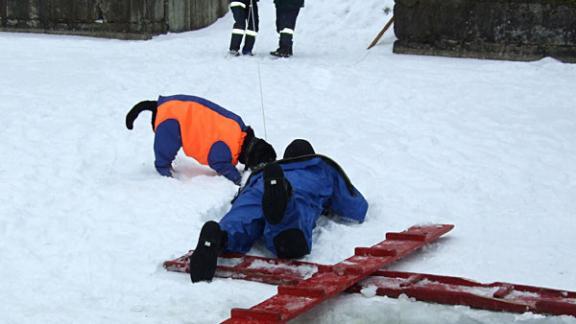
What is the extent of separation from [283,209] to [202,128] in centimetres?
171

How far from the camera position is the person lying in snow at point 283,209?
4.56 m

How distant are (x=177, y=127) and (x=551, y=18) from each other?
5.76m

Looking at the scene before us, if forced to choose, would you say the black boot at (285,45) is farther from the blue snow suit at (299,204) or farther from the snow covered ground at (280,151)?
the blue snow suit at (299,204)

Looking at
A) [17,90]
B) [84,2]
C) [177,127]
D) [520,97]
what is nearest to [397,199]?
[177,127]

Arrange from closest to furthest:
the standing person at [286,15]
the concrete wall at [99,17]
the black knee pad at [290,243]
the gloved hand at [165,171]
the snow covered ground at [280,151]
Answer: the snow covered ground at [280,151]
the black knee pad at [290,243]
the gloved hand at [165,171]
the standing person at [286,15]
the concrete wall at [99,17]

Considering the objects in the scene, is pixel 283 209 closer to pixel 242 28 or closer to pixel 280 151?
pixel 280 151

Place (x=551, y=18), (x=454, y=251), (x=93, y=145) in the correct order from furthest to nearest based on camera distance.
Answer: (x=551, y=18)
(x=93, y=145)
(x=454, y=251)

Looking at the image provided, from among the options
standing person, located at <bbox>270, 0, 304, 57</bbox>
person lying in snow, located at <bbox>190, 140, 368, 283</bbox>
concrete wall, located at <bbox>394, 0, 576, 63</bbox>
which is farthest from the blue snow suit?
standing person, located at <bbox>270, 0, 304, 57</bbox>

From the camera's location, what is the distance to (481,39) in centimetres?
1098

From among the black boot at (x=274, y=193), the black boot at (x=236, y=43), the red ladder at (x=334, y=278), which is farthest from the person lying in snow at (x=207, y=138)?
the black boot at (x=236, y=43)

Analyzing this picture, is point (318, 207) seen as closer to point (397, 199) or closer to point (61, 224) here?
point (397, 199)

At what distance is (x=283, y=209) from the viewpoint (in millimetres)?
4730

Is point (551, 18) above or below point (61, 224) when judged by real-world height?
above

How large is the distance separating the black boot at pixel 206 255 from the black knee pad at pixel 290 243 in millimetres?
383
